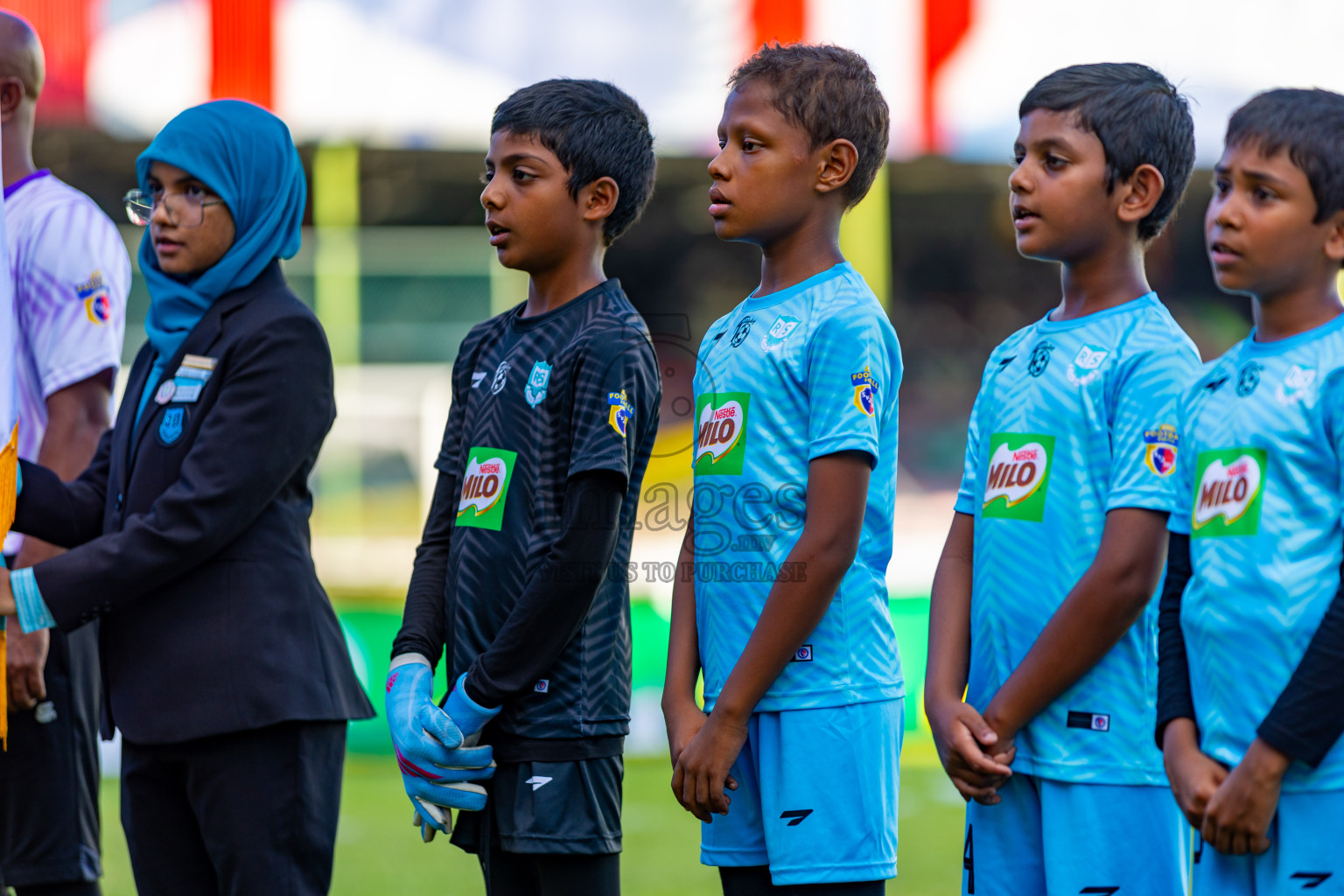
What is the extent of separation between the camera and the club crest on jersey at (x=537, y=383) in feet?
7.29

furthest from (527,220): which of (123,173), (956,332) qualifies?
(956,332)

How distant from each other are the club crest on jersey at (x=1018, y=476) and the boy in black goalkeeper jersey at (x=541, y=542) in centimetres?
53

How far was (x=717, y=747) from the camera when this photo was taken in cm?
203

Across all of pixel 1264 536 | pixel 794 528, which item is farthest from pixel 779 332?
pixel 1264 536

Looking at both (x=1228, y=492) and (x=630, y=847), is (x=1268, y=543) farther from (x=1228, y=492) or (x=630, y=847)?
(x=630, y=847)

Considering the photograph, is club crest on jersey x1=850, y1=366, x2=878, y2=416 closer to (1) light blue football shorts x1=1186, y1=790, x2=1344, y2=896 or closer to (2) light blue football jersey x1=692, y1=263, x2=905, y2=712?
(2) light blue football jersey x1=692, y1=263, x2=905, y2=712

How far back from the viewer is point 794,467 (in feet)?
6.96

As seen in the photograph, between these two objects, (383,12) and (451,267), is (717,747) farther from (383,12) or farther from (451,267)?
(451,267)

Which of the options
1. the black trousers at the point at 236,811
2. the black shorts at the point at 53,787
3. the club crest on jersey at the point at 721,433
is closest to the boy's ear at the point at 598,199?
the club crest on jersey at the point at 721,433

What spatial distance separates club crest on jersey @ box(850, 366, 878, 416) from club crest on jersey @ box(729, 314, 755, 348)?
0.21 metres

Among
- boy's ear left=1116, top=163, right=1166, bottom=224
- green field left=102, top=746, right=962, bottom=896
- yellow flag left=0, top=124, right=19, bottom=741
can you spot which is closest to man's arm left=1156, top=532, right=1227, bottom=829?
boy's ear left=1116, top=163, right=1166, bottom=224

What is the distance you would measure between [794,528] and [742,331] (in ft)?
1.07

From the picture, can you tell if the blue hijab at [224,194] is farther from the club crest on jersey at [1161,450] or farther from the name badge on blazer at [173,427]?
the club crest on jersey at [1161,450]

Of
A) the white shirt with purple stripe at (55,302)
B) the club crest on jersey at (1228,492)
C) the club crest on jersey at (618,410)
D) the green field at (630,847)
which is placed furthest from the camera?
the green field at (630,847)
